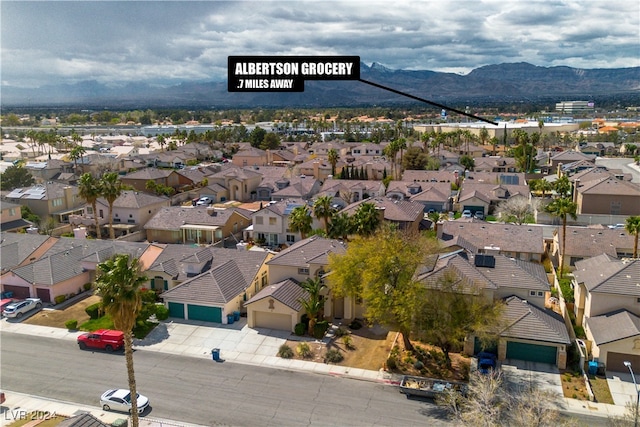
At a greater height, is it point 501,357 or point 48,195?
point 48,195

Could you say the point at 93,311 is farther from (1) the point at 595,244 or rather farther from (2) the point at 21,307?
(1) the point at 595,244

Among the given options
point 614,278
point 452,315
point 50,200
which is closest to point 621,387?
point 614,278

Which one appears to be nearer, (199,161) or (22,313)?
→ (22,313)

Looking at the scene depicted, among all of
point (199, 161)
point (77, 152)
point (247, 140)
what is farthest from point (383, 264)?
point (247, 140)

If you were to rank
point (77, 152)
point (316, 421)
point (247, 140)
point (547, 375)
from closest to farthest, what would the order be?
point (316, 421)
point (547, 375)
point (77, 152)
point (247, 140)

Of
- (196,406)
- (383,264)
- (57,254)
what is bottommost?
(196,406)

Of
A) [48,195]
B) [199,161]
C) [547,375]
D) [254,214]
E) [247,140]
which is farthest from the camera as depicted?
[247,140]

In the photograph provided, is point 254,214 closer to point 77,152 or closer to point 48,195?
point 48,195
